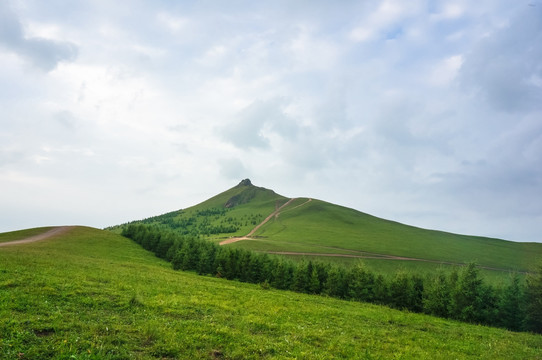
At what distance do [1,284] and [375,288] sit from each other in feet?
179

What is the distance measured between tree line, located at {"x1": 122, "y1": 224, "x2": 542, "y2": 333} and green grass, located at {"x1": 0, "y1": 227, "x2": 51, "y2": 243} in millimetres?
51835

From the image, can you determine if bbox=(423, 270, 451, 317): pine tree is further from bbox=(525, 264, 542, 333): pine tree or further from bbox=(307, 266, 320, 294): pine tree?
bbox=(307, 266, 320, 294): pine tree

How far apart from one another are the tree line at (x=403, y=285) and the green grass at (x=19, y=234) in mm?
51835

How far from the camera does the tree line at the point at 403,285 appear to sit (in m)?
41.9

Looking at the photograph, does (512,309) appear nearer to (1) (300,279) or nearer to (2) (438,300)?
(2) (438,300)

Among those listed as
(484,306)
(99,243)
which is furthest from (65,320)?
(99,243)

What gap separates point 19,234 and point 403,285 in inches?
4483

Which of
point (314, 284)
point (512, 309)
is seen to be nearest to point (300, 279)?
point (314, 284)

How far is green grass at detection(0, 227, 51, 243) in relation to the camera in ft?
265

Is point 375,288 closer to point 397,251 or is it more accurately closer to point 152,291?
point 152,291

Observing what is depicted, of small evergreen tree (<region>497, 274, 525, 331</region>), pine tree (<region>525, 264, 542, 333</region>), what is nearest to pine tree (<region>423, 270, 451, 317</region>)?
small evergreen tree (<region>497, 274, 525, 331</region>)

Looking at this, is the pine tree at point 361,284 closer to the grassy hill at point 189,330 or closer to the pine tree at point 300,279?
the pine tree at point 300,279

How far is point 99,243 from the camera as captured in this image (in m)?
85.1

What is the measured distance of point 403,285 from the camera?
4988cm
